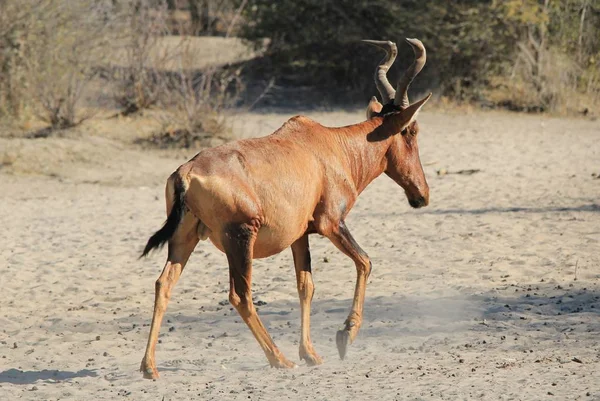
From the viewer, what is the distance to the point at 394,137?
782cm

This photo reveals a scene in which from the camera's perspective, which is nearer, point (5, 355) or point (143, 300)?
point (5, 355)

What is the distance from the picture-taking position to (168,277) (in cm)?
677

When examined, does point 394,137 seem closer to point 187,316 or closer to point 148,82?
point 187,316

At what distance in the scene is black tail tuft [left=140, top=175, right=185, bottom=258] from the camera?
21.1 ft

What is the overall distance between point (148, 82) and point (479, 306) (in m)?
12.8

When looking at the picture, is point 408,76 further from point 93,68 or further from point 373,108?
point 93,68

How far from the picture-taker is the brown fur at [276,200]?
258 inches

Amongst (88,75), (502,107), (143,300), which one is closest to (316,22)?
(502,107)

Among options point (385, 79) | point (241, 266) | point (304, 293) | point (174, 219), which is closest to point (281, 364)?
point (304, 293)

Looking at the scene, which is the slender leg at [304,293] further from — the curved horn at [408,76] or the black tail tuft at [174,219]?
the curved horn at [408,76]

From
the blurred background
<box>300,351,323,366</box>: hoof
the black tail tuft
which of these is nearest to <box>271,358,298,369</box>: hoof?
<box>300,351,323,366</box>: hoof

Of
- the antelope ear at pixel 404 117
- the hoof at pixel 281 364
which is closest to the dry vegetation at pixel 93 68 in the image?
the antelope ear at pixel 404 117

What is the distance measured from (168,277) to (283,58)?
1882 cm

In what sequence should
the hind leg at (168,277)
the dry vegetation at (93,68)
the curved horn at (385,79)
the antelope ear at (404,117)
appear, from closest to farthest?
1. the hind leg at (168,277)
2. the antelope ear at (404,117)
3. the curved horn at (385,79)
4. the dry vegetation at (93,68)
